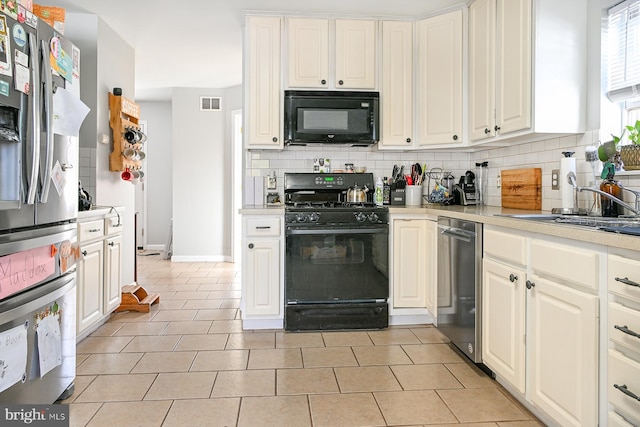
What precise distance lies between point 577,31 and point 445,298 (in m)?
1.74

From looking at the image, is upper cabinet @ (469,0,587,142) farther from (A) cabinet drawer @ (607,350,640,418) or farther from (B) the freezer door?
(B) the freezer door

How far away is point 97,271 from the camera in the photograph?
301 cm

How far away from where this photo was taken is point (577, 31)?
2.48 metres

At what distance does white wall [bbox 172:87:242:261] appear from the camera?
20.9 ft

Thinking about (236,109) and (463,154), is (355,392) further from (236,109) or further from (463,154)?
(236,109)

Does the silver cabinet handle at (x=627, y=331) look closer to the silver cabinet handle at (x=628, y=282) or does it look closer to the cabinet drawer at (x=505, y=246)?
the silver cabinet handle at (x=628, y=282)

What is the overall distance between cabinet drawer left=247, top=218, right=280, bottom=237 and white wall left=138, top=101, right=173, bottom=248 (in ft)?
15.5

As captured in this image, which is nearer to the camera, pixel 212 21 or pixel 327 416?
pixel 327 416

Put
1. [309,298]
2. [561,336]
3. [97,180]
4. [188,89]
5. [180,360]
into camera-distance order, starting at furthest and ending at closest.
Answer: [188,89]
[97,180]
[309,298]
[180,360]
[561,336]

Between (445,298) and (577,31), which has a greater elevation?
(577,31)

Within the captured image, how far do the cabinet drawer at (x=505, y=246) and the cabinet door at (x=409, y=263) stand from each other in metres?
0.92

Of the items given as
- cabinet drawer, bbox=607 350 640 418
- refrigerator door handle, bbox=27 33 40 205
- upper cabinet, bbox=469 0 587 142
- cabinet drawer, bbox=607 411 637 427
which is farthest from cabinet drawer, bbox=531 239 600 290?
refrigerator door handle, bbox=27 33 40 205

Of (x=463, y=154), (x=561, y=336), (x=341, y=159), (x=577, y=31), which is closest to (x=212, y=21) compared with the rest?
(x=341, y=159)

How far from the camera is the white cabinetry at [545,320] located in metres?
1.50
